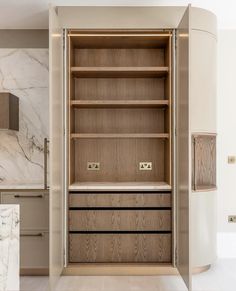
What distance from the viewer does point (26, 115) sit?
3.64 meters

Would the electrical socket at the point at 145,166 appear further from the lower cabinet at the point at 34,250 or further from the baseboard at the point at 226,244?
the lower cabinet at the point at 34,250

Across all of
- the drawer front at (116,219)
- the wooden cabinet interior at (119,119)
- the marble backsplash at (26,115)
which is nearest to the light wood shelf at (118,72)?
the wooden cabinet interior at (119,119)

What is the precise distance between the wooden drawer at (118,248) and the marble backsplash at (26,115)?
87 cm

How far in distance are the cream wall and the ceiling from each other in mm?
421

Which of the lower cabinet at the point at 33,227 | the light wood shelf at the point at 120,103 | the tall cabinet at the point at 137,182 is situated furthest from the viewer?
the light wood shelf at the point at 120,103

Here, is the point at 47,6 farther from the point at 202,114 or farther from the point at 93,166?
the point at 202,114

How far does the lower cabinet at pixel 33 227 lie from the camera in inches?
123

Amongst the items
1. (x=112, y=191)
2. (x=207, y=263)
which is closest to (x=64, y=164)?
(x=112, y=191)

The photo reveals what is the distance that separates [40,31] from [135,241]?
2.43 m

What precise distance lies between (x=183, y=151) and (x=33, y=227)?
155 centimetres

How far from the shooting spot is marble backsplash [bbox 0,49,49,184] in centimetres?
362

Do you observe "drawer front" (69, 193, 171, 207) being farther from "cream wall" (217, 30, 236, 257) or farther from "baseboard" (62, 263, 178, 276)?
"cream wall" (217, 30, 236, 257)

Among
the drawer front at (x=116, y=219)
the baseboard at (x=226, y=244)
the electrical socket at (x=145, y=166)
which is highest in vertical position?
the electrical socket at (x=145, y=166)

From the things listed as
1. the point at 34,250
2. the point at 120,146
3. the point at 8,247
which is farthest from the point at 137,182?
the point at 8,247
